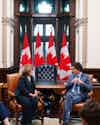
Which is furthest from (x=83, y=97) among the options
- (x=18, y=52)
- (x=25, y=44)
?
(x=18, y=52)

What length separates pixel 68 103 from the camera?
695 cm

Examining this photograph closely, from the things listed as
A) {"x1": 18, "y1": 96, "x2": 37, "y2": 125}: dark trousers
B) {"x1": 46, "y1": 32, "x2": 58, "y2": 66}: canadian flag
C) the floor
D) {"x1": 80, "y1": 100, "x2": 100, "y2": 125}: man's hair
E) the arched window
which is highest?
the arched window

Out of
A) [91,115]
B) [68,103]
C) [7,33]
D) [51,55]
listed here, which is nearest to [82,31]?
[51,55]

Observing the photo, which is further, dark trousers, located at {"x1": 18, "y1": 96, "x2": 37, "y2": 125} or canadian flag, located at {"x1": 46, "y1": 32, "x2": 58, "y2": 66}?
canadian flag, located at {"x1": 46, "y1": 32, "x2": 58, "y2": 66}

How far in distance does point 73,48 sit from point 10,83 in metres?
5.62

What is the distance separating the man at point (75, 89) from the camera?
6953mm

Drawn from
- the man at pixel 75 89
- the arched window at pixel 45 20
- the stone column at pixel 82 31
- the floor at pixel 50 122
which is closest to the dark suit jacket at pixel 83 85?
the man at pixel 75 89

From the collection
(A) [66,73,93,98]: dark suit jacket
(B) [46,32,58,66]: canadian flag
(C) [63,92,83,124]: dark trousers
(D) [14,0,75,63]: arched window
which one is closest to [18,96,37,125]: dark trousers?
(C) [63,92,83,124]: dark trousers

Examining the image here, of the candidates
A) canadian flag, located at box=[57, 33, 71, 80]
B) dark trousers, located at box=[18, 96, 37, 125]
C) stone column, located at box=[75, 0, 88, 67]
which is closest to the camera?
dark trousers, located at box=[18, 96, 37, 125]

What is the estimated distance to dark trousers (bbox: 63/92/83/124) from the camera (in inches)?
273

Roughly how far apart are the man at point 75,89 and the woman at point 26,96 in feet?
1.97

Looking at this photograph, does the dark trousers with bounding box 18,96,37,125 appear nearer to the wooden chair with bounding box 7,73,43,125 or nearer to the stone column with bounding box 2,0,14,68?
the wooden chair with bounding box 7,73,43,125

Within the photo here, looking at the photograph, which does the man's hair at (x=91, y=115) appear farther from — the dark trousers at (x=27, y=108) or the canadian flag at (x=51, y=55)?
the canadian flag at (x=51, y=55)

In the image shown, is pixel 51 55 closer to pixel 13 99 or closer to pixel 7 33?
pixel 7 33
